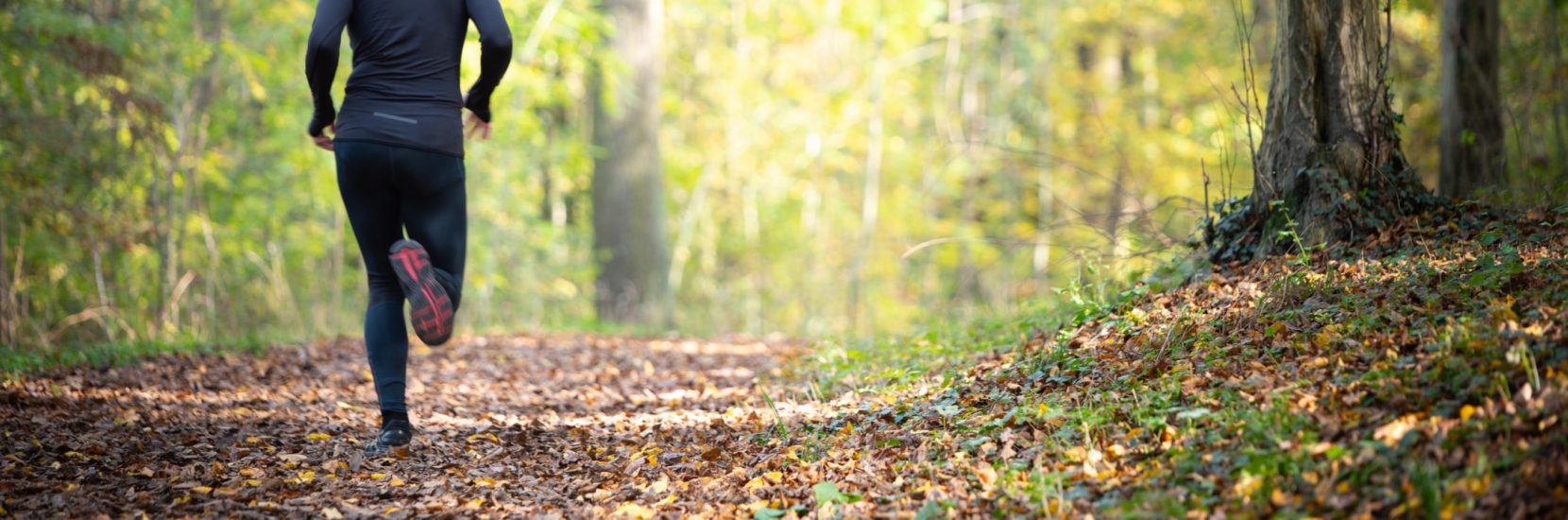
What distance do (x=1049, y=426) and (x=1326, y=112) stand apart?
2.17 meters

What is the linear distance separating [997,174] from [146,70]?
13.0 m

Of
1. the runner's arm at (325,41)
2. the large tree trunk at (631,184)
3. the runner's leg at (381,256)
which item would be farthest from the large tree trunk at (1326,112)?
the large tree trunk at (631,184)

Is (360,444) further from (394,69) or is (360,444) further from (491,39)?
(491,39)

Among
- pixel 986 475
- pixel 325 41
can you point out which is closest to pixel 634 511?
pixel 986 475

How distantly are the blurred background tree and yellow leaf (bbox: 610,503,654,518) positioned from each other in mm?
2372

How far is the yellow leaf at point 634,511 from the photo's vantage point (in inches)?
102

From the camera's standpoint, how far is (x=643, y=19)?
11141mm

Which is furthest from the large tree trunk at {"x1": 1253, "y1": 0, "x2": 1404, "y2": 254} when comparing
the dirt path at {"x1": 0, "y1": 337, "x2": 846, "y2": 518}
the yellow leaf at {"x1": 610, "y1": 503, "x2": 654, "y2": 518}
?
the yellow leaf at {"x1": 610, "y1": 503, "x2": 654, "y2": 518}

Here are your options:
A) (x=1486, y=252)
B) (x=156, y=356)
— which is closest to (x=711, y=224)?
(x=156, y=356)

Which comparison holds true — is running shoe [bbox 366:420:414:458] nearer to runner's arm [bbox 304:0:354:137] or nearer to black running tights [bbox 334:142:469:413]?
black running tights [bbox 334:142:469:413]

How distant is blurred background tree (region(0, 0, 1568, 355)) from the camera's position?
655cm

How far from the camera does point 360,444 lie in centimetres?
339

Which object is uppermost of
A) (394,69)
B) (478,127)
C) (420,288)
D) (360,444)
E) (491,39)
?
(491,39)

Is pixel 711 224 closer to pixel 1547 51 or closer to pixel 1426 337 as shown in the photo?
pixel 1547 51
